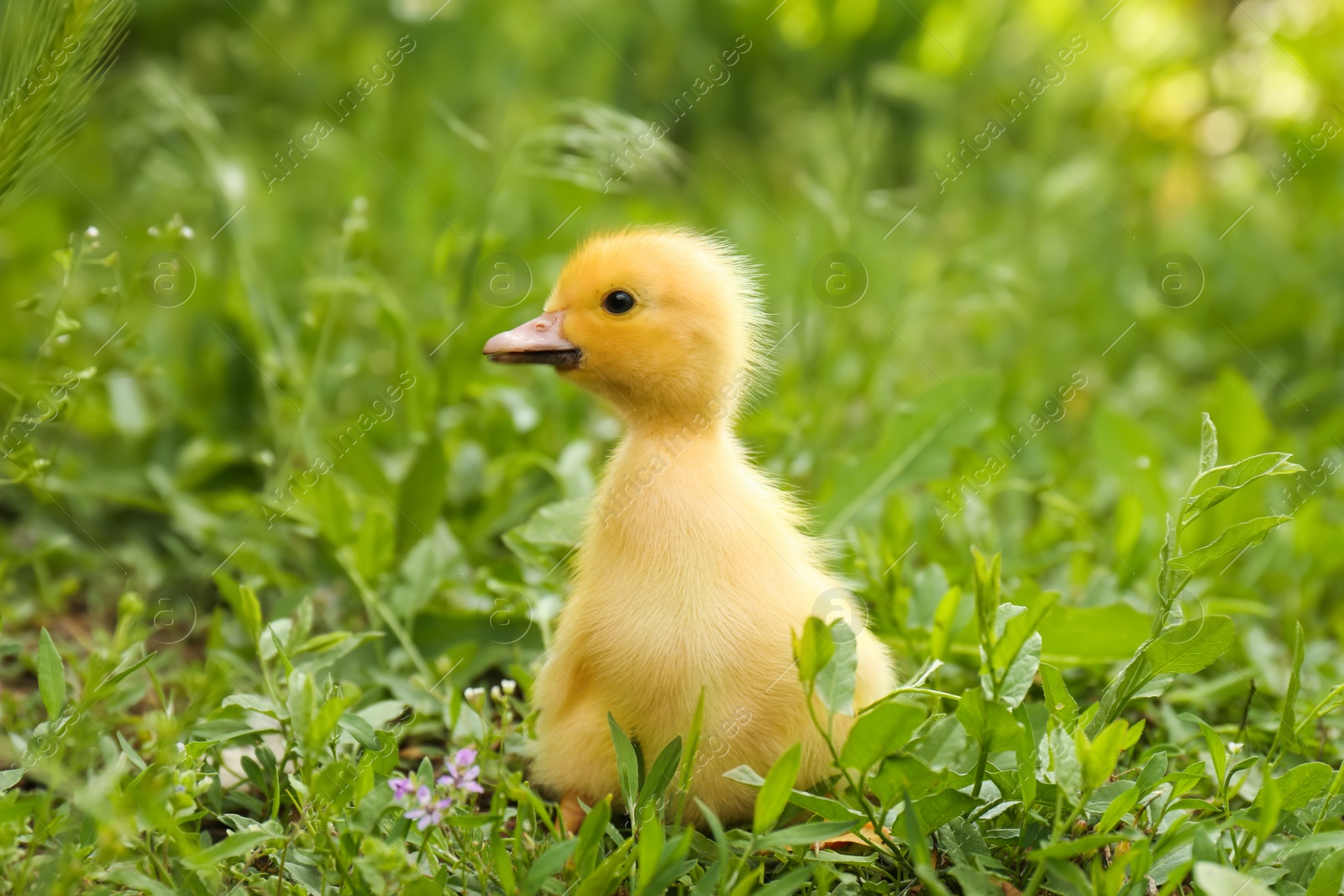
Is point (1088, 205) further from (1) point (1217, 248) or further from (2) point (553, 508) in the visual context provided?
(2) point (553, 508)

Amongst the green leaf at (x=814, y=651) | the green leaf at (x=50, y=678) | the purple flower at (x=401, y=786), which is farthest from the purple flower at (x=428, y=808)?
the green leaf at (x=50, y=678)

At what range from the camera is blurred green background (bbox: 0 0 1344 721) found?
3189 millimetres

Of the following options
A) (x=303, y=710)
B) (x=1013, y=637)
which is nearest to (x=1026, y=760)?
(x=1013, y=637)

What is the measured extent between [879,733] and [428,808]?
30.4 inches

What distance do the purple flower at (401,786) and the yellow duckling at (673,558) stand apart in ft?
1.39

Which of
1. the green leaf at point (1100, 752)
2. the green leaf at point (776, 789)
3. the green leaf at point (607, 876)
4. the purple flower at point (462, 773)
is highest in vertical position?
the green leaf at point (1100, 752)

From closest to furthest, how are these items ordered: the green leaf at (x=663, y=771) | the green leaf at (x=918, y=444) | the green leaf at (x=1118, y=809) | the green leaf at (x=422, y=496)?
the green leaf at (x=1118, y=809) < the green leaf at (x=663, y=771) < the green leaf at (x=422, y=496) < the green leaf at (x=918, y=444)

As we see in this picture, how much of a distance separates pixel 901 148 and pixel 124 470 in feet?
15.4

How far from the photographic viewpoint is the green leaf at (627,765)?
2088mm

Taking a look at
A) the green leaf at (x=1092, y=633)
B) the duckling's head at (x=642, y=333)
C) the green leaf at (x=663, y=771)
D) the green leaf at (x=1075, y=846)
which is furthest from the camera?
the green leaf at (x=1092, y=633)

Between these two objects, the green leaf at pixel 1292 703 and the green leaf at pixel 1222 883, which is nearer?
the green leaf at pixel 1222 883

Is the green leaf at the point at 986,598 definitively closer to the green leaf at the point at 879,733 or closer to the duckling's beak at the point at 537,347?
the green leaf at the point at 879,733

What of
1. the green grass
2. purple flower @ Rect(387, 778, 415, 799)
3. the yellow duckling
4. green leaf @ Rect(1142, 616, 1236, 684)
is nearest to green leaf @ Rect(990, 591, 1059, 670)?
the green grass

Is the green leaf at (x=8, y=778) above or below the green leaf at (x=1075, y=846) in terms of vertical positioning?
below
